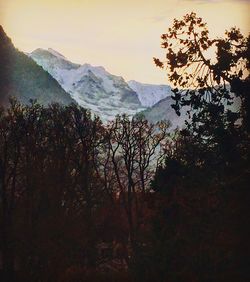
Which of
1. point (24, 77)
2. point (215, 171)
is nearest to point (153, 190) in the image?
point (215, 171)

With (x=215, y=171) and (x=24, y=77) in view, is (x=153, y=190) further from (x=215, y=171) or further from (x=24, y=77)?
(x=24, y=77)

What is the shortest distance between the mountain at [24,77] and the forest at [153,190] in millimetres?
132177

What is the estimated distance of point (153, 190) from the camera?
30688mm

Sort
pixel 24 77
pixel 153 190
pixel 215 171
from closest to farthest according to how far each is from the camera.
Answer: pixel 215 171, pixel 153 190, pixel 24 77

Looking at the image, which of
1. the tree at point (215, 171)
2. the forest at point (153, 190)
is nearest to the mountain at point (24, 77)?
the forest at point (153, 190)

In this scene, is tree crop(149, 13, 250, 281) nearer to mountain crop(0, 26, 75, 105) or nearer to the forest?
the forest

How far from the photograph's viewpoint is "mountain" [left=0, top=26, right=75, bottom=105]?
172500 mm

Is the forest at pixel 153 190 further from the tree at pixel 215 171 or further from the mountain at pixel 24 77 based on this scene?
the mountain at pixel 24 77

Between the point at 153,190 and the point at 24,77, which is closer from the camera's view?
the point at 153,190

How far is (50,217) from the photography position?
100ft

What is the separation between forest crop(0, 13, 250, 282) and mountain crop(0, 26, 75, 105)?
132 metres

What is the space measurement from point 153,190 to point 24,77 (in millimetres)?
155125

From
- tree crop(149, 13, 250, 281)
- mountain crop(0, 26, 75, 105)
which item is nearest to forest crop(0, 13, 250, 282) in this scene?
tree crop(149, 13, 250, 281)

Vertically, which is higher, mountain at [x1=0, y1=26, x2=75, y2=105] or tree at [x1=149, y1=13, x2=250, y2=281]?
mountain at [x1=0, y1=26, x2=75, y2=105]
